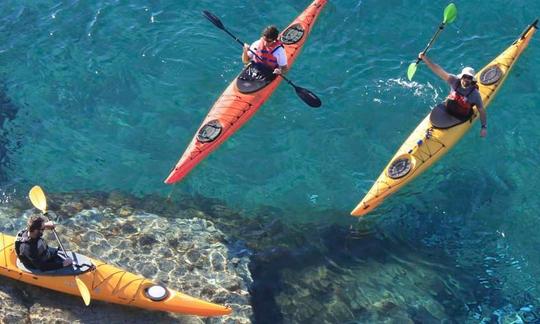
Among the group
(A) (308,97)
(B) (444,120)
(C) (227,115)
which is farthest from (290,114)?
(B) (444,120)

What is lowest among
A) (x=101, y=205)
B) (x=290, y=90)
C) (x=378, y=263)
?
(x=101, y=205)

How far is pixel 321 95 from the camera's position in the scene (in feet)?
44.9

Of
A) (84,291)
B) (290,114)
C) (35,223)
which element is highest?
(35,223)

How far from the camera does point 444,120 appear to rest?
1228 cm

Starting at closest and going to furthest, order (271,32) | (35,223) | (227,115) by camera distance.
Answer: (35,223) → (271,32) → (227,115)

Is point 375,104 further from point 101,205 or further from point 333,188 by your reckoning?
point 101,205

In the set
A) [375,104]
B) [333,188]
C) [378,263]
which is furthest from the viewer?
[375,104]

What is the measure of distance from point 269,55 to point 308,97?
1.16 meters

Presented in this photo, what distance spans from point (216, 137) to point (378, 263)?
3.84m

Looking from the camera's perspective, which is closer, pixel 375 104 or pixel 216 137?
pixel 216 137

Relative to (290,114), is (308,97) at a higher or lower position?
higher

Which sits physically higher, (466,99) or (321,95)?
(466,99)

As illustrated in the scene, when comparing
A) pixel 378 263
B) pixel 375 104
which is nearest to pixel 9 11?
pixel 375 104

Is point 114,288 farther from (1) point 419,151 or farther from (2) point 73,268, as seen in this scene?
(1) point 419,151
